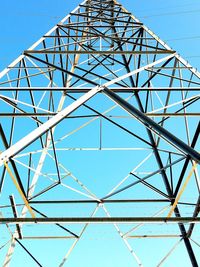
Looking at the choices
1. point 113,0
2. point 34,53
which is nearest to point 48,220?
point 34,53

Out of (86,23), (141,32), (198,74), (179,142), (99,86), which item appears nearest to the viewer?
(179,142)

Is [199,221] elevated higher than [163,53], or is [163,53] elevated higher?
[163,53]

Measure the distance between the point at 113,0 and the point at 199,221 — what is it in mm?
12545

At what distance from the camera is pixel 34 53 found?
8.78 m

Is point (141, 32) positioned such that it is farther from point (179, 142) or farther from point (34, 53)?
point (179, 142)

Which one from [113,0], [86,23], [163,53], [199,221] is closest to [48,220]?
[199,221]

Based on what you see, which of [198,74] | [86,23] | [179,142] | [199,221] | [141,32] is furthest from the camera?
[86,23]

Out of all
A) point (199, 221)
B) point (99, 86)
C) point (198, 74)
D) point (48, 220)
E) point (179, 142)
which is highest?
point (198, 74)

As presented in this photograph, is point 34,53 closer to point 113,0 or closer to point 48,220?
point 48,220

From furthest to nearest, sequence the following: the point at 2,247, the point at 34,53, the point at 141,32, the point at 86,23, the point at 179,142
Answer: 1. the point at 86,23
2. the point at 141,32
3. the point at 34,53
4. the point at 2,247
5. the point at 179,142

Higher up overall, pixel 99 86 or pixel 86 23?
pixel 86 23

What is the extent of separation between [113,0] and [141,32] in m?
4.59

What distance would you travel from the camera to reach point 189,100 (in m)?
7.94

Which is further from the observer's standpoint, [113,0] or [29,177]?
[113,0]
